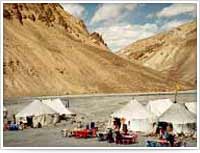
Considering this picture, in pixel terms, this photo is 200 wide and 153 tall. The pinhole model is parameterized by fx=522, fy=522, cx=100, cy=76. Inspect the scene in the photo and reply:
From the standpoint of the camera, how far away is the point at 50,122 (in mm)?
2469

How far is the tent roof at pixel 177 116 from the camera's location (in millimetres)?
2439

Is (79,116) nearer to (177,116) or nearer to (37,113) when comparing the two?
(37,113)

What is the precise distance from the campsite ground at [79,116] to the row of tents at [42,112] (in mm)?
26

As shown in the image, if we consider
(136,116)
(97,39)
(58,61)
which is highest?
(97,39)

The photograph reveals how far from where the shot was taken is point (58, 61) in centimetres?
250

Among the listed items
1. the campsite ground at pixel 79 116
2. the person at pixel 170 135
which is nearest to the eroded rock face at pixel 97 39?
the campsite ground at pixel 79 116

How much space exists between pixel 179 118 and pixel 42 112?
2.12 ft

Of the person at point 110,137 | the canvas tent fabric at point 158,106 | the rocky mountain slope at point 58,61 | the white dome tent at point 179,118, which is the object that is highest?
the rocky mountain slope at point 58,61

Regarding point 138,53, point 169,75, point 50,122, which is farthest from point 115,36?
point 50,122

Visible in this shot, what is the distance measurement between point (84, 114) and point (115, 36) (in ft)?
1.30

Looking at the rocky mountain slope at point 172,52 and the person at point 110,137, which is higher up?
the rocky mountain slope at point 172,52

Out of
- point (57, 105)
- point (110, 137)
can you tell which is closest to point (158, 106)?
point (110, 137)

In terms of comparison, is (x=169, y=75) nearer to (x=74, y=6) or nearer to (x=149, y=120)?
(x=149, y=120)

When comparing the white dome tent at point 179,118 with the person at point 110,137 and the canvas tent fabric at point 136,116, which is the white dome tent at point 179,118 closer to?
the canvas tent fabric at point 136,116
